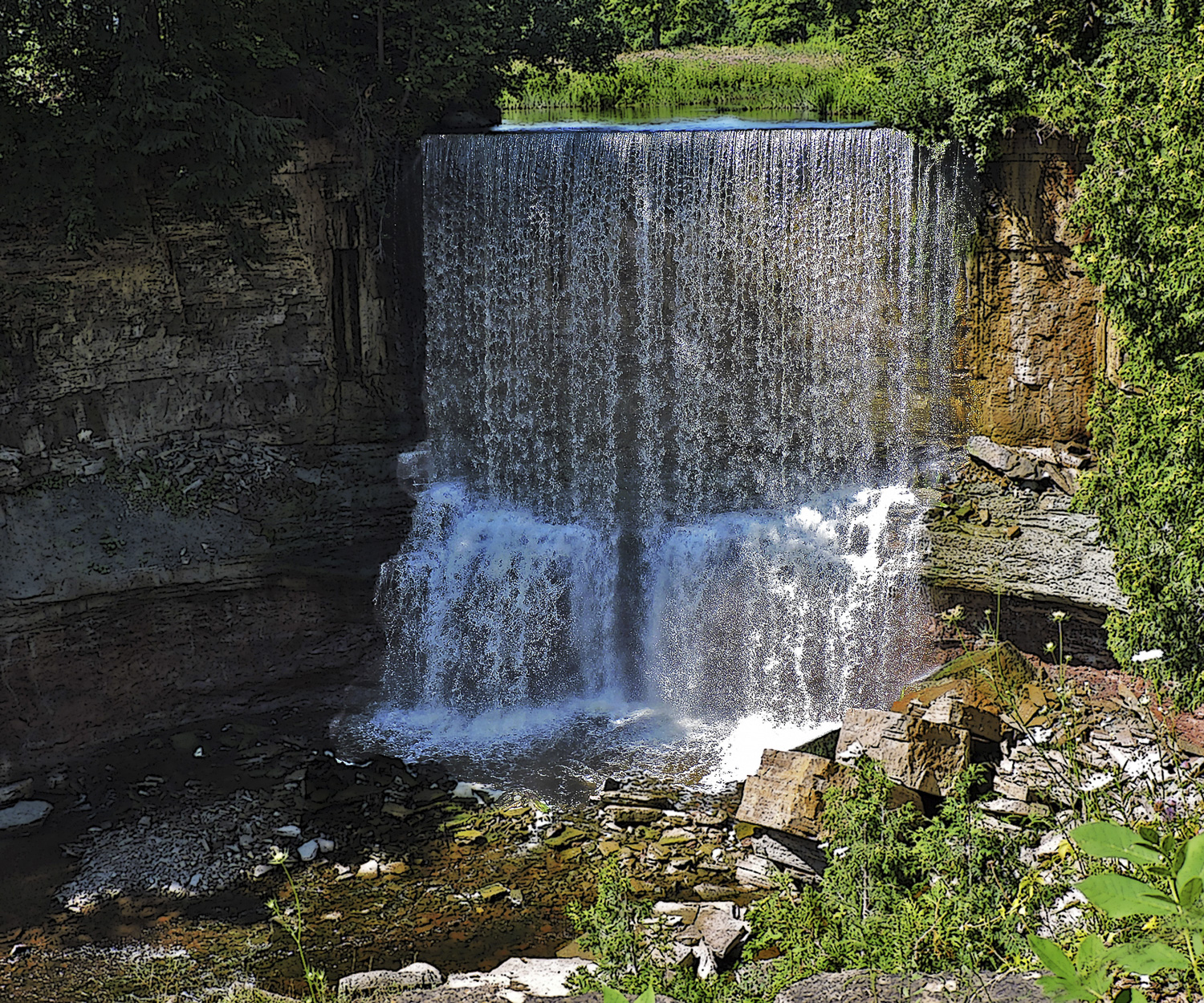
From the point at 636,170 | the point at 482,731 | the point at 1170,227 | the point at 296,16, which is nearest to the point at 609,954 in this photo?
the point at 1170,227

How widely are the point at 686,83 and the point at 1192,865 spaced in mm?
21247

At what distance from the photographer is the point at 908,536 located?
41.9 feet

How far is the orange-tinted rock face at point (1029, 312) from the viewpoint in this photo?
39.5ft

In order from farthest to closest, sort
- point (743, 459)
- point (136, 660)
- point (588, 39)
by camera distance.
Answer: point (588, 39), point (743, 459), point (136, 660)

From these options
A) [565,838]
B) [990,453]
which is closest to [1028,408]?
[990,453]

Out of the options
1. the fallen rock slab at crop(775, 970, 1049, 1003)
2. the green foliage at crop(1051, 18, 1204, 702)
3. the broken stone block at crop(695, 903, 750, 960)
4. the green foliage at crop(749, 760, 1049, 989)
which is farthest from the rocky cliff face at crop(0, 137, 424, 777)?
the fallen rock slab at crop(775, 970, 1049, 1003)

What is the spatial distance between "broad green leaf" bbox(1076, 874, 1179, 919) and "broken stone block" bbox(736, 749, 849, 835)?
743 centimetres

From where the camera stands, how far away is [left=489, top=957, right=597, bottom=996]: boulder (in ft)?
26.3

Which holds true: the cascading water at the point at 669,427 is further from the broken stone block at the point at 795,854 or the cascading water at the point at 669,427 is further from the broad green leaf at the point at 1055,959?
the broad green leaf at the point at 1055,959

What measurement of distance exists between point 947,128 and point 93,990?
11044mm

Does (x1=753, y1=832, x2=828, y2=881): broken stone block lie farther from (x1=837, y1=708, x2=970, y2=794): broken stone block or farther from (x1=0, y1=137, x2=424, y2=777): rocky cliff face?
(x1=0, y1=137, x2=424, y2=777): rocky cliff face

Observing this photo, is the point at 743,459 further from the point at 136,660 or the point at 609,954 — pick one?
the point at 609,954

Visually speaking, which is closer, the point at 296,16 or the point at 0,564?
the point at 0,564

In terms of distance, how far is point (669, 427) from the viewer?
46.4ft
